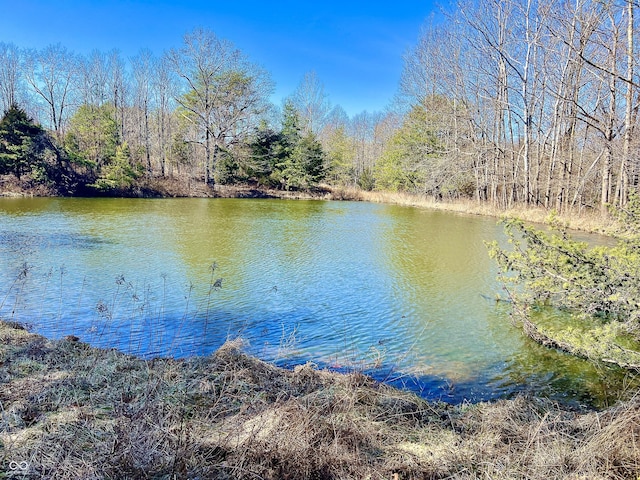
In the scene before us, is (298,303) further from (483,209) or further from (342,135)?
(342,135)

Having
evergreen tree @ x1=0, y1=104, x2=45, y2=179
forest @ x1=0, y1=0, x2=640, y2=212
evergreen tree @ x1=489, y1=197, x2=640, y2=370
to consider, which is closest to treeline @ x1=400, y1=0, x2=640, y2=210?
forest @ x1=0, y1=0, x2=640, y2=212

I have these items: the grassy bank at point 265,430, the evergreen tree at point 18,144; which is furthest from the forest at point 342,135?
the grassy bank at point 265,430

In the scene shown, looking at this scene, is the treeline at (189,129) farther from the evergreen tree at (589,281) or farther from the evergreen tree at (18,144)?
the evergreen tree at (589,281)

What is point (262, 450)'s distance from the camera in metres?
2.41

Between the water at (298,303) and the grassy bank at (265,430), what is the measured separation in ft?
3.89

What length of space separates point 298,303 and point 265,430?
4776 millimetres

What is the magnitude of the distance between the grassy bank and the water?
119cm

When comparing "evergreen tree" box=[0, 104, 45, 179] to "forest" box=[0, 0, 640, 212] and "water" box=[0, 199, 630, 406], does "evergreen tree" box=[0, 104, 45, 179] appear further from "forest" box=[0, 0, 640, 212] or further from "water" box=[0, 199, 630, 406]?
"water" box=[0, 199, 630, 406]

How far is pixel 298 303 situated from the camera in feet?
24.3

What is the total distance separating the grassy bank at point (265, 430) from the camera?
225 centimetres

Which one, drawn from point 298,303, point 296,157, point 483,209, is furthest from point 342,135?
point 298,303

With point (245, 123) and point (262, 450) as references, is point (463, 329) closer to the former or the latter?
point (262, 450)

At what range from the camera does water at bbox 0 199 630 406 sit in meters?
5.04

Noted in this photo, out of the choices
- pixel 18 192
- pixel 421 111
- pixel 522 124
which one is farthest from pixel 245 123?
pixel 522 124
